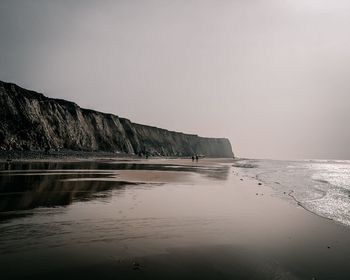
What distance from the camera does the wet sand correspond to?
6.16 meters

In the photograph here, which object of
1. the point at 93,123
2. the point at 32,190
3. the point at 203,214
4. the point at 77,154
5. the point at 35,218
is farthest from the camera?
the point at 93,123

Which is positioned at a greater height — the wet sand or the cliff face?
the cliff face

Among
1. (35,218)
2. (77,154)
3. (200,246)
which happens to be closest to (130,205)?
(35,218)

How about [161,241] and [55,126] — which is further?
[55,126]

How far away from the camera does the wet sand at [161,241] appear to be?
6164mm

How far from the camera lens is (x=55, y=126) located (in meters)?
70.4

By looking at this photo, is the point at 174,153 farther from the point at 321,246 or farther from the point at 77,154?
the point at 321,246

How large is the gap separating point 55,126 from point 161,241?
222 ft

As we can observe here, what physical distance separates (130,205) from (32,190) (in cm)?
606

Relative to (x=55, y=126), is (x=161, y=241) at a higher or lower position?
lower

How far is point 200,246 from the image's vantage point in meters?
8.01

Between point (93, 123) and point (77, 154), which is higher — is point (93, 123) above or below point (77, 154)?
above

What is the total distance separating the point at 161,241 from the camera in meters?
8.26

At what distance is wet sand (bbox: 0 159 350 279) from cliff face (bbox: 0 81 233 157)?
146 ft
